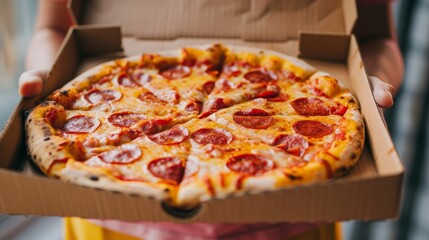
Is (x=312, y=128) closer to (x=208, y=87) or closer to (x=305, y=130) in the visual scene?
(x=305, y=130)

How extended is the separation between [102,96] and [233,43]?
0.67 m

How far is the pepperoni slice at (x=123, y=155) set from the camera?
1.70 m

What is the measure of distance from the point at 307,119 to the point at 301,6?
774 millimetres

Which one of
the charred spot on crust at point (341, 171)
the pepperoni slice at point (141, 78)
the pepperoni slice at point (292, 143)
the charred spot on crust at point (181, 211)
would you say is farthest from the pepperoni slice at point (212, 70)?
the charred spot on crust at point (181, 211)

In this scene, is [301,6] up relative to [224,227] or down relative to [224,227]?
up

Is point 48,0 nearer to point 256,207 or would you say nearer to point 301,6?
point 301,6

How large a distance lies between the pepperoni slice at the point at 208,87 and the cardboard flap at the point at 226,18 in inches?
13.6

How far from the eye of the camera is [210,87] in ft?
7.36

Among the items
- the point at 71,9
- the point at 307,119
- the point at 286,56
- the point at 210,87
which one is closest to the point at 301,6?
the point at 286,56

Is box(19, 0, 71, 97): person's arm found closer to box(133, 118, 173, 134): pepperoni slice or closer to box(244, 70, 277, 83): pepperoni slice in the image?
box(133, 118, 173, 134): pepperoni slice

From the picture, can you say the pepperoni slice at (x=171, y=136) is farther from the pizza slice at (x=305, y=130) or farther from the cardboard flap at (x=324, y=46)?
the cardboard flap at (x=324, y=46)

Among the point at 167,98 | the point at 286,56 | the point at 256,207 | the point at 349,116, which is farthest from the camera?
the point at 286,56

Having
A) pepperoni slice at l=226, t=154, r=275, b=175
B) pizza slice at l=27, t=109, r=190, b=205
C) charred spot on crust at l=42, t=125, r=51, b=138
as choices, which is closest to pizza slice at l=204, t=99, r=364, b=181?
pepperoni slice at l=226, t=154, r=275, b=175

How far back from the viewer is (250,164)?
5.42 ft
